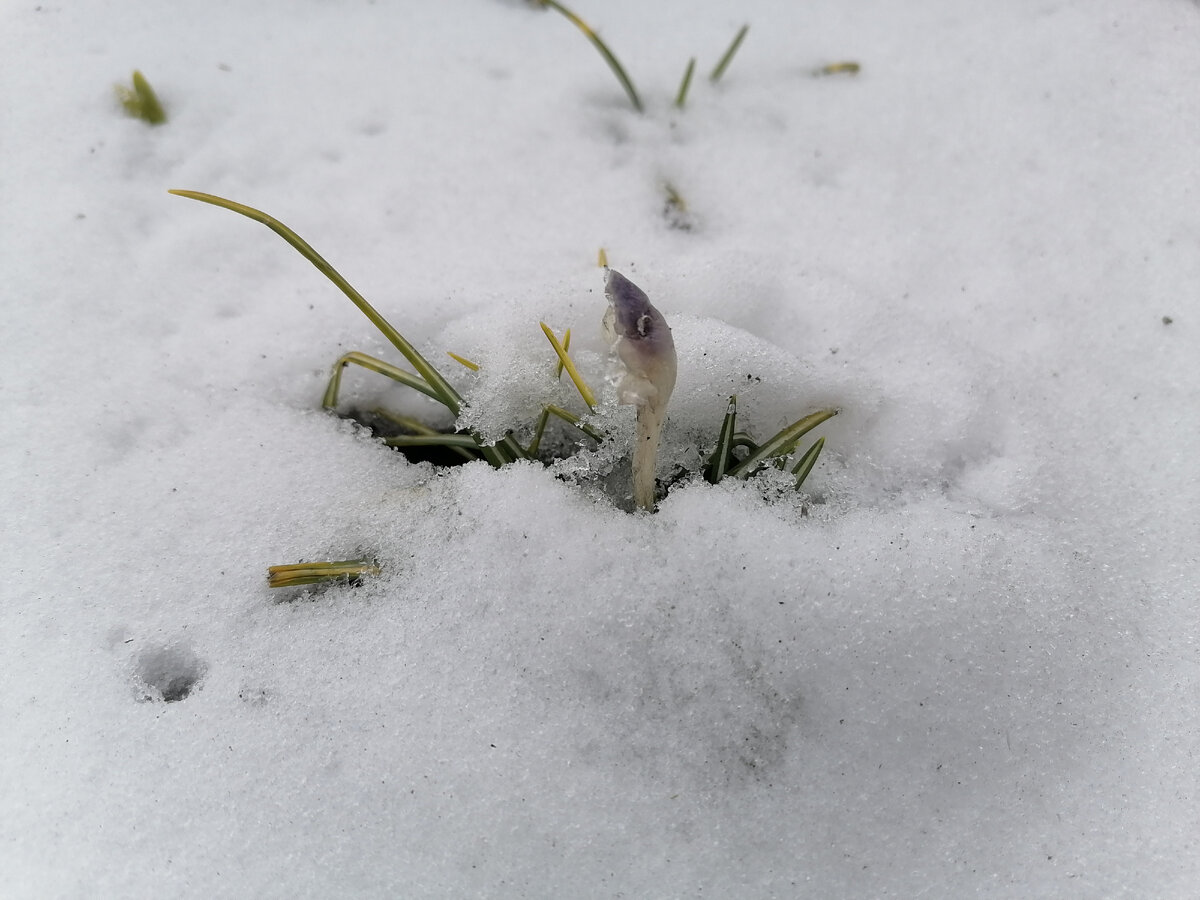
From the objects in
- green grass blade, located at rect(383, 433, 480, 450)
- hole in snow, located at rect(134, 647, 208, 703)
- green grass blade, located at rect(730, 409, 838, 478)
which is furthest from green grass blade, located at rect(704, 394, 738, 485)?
hole in snow, located at rect(134, 647, 208, 703)

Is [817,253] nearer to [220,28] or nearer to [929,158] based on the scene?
[929,158]

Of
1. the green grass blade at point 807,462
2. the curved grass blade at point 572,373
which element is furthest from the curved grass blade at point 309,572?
the green grass blade at point 807,462

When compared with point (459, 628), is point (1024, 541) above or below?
above

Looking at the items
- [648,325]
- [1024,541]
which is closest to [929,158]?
[1024,541]

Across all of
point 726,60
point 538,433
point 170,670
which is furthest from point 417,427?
point 726,60

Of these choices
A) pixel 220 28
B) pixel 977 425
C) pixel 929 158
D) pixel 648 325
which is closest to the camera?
pixel 648 325

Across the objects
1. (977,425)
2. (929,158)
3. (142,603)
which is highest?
(929,158)
